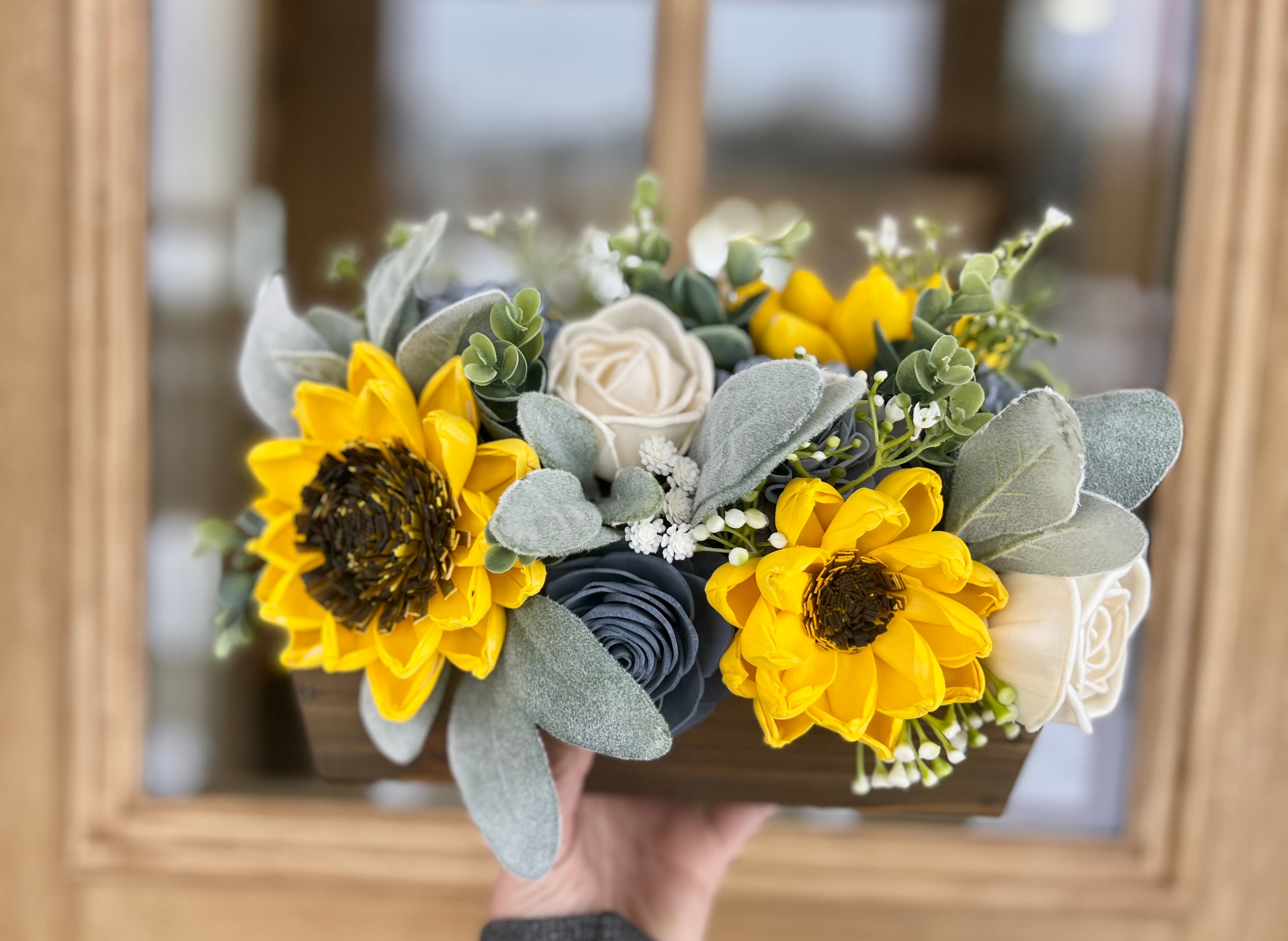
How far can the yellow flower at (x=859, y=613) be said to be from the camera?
1.03ft

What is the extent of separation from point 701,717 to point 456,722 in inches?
4.7

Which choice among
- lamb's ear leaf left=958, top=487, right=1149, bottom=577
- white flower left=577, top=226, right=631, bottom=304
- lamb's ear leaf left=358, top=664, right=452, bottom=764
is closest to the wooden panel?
lamb's ear leaf left=358, top=664, right=452, bottom=764

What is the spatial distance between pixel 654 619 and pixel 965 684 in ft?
0.42

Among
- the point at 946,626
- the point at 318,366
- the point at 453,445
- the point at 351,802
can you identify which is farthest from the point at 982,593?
the point at 351,802

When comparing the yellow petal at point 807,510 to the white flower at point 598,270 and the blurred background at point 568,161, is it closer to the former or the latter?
the white flower at point 598,270

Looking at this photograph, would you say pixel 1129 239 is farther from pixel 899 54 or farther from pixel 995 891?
pixel 995 891

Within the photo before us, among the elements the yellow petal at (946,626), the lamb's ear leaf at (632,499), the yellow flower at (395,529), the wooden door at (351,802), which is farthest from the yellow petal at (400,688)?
the wooden door at (351,802)

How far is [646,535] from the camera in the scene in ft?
1.12

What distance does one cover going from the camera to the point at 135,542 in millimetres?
710


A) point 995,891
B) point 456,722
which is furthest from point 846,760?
point 995,891

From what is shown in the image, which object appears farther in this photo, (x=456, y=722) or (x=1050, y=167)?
(x=1050, y=167)

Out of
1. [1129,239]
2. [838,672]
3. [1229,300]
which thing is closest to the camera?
[838,672]

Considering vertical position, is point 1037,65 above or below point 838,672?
above

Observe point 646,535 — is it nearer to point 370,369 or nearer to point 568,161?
point 370,369
